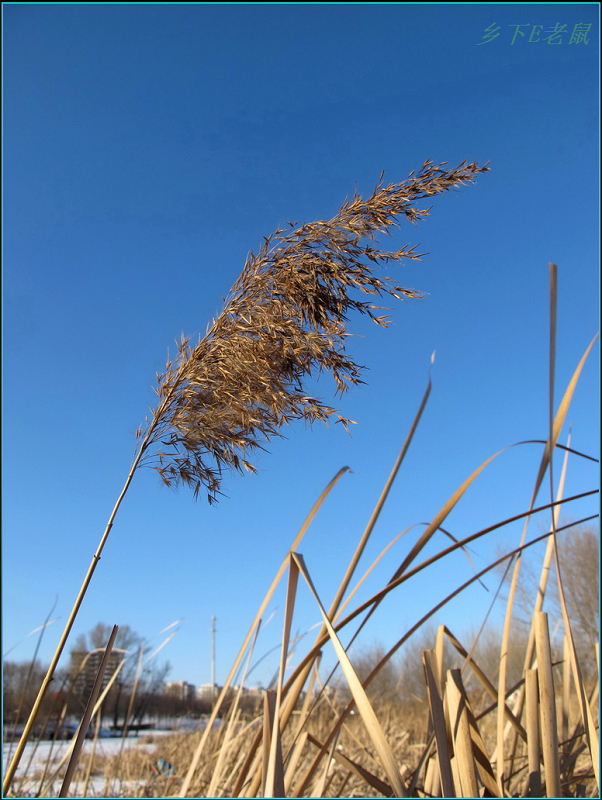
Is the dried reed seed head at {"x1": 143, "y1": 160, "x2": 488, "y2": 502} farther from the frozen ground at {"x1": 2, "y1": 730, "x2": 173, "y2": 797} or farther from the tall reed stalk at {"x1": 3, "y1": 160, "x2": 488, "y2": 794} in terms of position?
the frozen ground at {"x1": 2, "y1": 730, "x2": 173, "y2": 797}

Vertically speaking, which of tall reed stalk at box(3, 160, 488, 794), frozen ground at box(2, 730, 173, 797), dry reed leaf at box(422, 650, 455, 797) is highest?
tall reed stalk at box(3, 160, 488, 794)

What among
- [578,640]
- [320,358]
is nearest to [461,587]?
[320,358]

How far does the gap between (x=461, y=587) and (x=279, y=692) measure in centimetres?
36

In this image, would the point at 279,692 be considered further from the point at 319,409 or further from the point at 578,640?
the point at 578,640

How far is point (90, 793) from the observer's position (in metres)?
3.85

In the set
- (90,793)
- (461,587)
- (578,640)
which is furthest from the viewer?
(578,640)

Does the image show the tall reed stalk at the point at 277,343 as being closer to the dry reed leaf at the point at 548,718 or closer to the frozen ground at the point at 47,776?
the dry reed leaf at the point at 548,718

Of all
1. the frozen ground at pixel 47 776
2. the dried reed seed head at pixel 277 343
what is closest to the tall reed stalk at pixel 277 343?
the dried reed seed head at pixel 277 343

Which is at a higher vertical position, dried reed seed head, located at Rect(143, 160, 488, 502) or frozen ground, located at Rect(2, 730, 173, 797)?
dried reed seed head, located at Rect(143, 160, 488, 502)

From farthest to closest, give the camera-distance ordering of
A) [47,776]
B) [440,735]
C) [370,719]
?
[47,776] < [440,735] < [370,719]

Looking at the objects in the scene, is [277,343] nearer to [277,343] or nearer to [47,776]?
[277,343]

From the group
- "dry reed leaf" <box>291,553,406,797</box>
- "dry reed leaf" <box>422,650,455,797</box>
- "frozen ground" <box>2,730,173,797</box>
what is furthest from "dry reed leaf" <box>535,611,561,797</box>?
"frozen ground" <box>2,730,173,797</box>

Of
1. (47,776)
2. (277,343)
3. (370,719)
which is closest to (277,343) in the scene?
(277,343)

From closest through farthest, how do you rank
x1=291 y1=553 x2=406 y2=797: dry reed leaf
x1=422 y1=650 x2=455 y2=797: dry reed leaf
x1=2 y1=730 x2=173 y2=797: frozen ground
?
x1=291 y1=553 x2=406 y2=797: dry reed leaf, x1=422 y1=650 x2=455 y2=797: dry reed leaf, x1=2 y1=730 x2=173 y2=797: frozen ground
